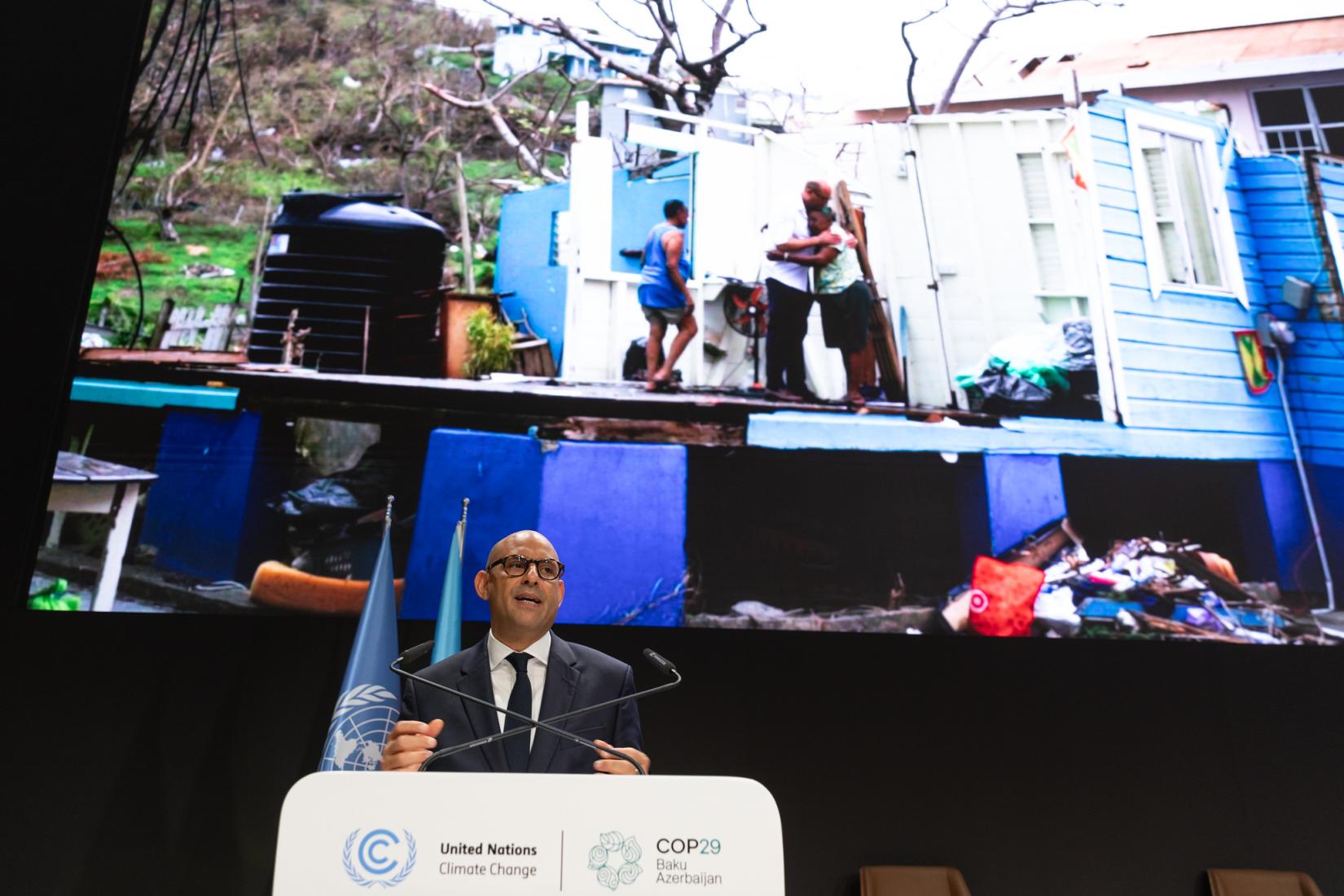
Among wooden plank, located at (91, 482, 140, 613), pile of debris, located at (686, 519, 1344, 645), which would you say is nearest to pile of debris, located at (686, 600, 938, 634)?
pile of debris, located at (686, 519, 1344, 645)

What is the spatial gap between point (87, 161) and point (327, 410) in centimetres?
110

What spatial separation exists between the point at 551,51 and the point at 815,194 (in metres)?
0.99

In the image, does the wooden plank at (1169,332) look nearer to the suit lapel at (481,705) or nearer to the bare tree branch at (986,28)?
the bare tree branch at (986,28)

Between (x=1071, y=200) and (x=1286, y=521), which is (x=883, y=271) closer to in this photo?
(x=1071, y=200)

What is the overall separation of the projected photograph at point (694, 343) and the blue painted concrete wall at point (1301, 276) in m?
0.01

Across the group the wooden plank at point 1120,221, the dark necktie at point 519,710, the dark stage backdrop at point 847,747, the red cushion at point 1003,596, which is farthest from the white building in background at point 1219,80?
the dark necktie at point 519,710

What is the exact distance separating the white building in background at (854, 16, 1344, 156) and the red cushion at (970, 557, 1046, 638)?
59.8 inches

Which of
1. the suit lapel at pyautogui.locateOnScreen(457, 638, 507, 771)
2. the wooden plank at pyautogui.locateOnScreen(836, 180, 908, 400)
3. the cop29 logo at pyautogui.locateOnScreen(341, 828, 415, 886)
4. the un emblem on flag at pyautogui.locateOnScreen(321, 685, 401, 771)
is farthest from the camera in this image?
the wooden plank at pyautogui.locateOnScreen(836, 180, 908, 400)

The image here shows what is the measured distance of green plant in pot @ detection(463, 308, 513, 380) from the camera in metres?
3.02

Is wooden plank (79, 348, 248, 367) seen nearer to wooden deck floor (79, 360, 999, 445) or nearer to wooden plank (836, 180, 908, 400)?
wooden deck floor (79, 360, 999, 445)

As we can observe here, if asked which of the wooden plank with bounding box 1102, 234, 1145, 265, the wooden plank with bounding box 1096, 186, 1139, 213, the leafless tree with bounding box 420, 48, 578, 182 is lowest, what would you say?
the wooden plank with bounding box 1102, 234, 1145, 265

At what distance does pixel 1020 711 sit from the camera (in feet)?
9.66

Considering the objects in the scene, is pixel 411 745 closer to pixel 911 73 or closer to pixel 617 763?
pixel 617 763

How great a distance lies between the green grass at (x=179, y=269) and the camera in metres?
2.95
